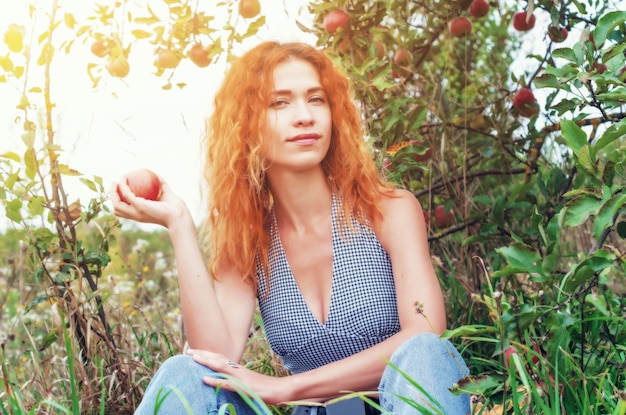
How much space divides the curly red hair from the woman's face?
0.03 m

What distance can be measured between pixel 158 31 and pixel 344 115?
2.53ft

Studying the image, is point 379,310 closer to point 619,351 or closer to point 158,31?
point 619,351

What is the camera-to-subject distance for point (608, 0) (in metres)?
2.58

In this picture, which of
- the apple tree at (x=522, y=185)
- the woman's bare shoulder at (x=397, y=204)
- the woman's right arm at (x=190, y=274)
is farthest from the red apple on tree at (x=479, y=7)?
the woman's right arm at (x=190, y=274)

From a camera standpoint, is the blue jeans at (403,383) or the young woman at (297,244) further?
the young woman at (297,244)

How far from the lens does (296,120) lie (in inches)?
83.3

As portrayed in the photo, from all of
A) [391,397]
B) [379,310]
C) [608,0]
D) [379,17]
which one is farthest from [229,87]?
[608,0]

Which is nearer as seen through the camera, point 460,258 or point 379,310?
point 379,310

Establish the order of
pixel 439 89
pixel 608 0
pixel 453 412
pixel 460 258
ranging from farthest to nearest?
pixel 439 89 < pixel 460 258 < pixel 608 0 < pixel 453 412

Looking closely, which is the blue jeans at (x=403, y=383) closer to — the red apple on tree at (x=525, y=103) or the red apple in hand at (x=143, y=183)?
the red apple in hand at (x=143, y=183)

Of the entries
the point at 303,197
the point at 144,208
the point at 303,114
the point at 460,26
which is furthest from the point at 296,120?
the point at 460,26

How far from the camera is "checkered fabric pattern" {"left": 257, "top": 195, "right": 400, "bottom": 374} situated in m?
2.10

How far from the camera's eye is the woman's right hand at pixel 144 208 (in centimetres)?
214

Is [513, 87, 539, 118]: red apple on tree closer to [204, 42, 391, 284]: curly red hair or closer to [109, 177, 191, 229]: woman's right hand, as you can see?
[204, 42, 391, 284]: curly red hair
